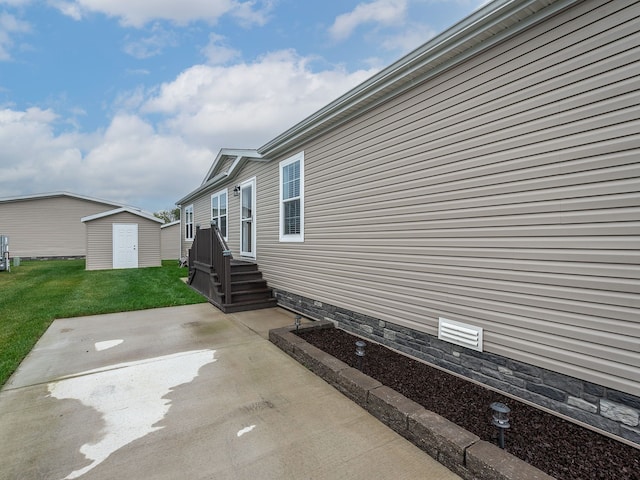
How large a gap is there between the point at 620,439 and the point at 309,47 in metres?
11.0

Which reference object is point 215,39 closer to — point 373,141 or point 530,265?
point 373,141

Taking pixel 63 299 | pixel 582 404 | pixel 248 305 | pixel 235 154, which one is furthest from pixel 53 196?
Answer: pixel 582 404

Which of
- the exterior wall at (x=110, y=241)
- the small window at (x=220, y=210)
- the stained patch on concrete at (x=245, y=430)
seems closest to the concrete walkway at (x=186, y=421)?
the stained patch on concrete at (x=245, y=430)

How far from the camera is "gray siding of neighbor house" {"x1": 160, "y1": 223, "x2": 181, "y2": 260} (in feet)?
70.7

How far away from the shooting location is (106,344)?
14.3ft

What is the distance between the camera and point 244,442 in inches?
87.7

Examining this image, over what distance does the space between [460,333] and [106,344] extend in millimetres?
4631

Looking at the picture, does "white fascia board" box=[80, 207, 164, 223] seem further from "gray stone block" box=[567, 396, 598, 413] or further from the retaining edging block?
"gray stone block" box=[567, 396, 598, 413]

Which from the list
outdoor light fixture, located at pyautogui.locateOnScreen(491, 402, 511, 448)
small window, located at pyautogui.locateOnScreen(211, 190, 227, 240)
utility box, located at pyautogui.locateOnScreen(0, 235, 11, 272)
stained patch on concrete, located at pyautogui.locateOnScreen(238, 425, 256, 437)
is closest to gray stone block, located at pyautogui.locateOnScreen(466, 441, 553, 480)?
outdoor light fixture, located at pyautogui.locateOnScreen(491, 402, 511, 448)

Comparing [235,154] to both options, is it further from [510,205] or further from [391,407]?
[391,407]

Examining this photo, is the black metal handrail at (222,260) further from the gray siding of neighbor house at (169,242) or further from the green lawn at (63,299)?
the gray siding of neighbor house at (169,242)

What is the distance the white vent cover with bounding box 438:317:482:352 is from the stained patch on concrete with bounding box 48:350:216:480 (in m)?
2.71

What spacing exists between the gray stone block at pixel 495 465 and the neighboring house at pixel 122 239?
14996 millimetres

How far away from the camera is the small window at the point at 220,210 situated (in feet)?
32.6
